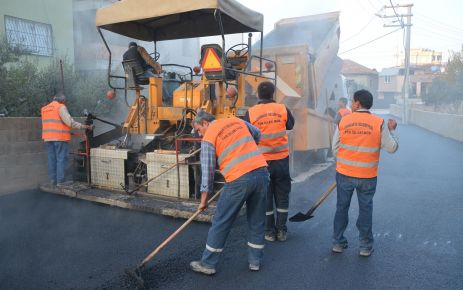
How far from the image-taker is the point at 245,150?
3137 millimetres

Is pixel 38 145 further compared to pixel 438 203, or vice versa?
pixel 38 145

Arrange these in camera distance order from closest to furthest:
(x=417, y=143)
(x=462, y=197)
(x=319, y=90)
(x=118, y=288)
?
(x=118, y=288), (x=462, y=197), (x=319, y=90), (x=417, y=143)

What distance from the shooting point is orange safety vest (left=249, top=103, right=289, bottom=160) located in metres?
3.92

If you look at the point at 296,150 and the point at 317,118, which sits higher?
the point at 317,118

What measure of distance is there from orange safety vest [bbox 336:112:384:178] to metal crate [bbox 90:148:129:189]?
3.18 meters

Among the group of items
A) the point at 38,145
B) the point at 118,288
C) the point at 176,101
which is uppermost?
the point at 176,101

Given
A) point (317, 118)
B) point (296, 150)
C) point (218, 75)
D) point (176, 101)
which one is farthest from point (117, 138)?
point (317, 118)

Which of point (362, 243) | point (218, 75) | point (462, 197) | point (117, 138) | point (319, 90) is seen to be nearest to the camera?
point (362, 243)

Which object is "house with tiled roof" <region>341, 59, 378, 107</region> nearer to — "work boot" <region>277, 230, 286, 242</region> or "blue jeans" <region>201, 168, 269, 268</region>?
"work boot" <region>277, 230, 286, 242</region>

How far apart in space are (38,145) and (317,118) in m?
5.13

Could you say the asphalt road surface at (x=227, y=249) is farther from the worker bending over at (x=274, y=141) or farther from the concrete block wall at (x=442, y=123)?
the concrete block wall at (x=442, y=123)

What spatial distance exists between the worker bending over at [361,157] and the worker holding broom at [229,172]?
0.86 metres

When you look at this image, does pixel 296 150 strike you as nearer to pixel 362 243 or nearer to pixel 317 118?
pixel 317 118

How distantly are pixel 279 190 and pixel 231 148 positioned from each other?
3.63ft
